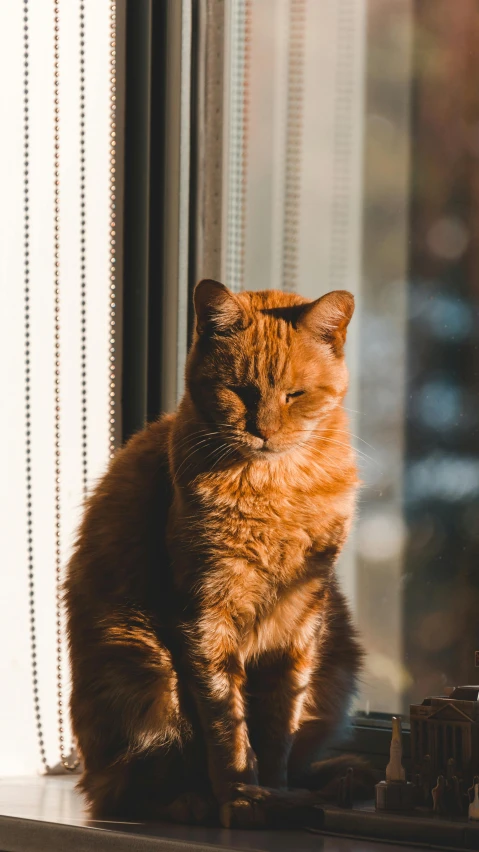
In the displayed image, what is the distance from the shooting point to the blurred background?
1.79 m

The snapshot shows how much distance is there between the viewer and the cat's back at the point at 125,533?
4.92 feet

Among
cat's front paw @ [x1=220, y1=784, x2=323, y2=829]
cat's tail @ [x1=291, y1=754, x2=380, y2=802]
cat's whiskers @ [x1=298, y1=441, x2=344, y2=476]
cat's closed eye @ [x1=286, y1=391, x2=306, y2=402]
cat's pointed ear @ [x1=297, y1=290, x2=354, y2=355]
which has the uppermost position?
cat's pointed ear @ [x1=297, y1=290, x2=354, y2=355]

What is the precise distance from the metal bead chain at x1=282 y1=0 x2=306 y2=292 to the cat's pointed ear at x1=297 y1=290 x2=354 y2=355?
573 mm

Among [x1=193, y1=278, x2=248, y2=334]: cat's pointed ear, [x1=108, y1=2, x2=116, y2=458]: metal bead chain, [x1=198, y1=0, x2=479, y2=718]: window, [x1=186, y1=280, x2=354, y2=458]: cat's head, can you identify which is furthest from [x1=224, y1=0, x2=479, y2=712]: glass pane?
[x1=193, y1=278, x2=248, y2=334]: cat's pointed ear

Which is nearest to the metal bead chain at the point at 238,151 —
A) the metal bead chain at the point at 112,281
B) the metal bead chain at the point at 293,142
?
the metal bead chain at the point at 293,142

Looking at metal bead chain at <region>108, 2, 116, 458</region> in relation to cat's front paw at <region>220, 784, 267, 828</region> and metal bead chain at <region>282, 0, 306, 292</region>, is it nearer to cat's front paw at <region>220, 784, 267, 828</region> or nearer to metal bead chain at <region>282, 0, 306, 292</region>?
metal bead chain at <region>282, 0, 306, 292</region>

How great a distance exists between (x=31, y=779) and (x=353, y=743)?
24.3 inches

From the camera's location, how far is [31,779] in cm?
185

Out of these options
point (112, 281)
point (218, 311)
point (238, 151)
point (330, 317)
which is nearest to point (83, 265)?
point (112, 281)

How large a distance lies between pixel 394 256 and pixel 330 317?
47 cm

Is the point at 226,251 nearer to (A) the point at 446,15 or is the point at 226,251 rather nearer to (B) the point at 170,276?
(B) the point at 170,276

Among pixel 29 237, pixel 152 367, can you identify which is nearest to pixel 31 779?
pixel 152 367

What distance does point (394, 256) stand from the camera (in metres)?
1.88

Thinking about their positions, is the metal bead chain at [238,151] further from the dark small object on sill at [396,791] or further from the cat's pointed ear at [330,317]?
the dark small object on sill at [396,791]
